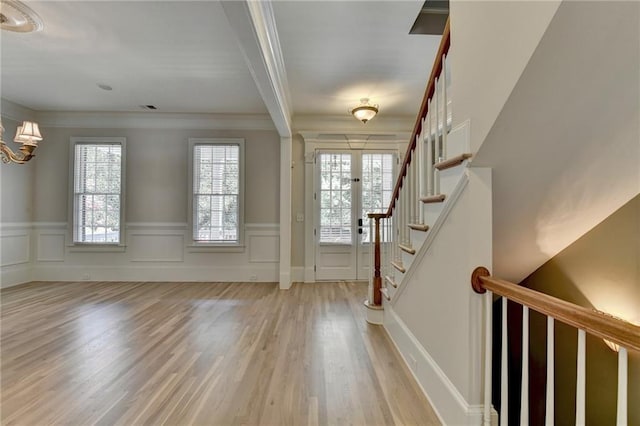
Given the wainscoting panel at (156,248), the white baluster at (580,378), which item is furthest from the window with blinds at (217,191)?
the white baluster at (580,378)

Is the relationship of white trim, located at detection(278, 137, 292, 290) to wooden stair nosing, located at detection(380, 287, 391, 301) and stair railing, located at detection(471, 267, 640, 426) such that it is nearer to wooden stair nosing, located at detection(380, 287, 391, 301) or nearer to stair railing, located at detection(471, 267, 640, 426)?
wooden stair nosing, located at detection(380, 287, 391, 301)

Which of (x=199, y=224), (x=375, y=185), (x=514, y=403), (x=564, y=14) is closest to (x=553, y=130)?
(x=564, y=14)

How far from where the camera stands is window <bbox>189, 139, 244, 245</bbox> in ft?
16.5

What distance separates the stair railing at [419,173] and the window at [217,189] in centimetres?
280

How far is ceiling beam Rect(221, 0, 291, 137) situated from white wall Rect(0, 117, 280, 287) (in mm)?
Result: 1866

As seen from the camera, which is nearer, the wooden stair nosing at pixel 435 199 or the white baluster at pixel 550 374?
the white baluster at pixel 550 374

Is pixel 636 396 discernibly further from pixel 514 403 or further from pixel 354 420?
pixel 354 420

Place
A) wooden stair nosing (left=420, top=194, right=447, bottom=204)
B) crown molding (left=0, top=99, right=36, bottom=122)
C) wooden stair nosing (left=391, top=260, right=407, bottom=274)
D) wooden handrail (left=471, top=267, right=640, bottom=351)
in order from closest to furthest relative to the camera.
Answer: wooden handrail (left=471, top=267, right=640, bottom=351)
wooden stair nosing (left=420, top=194, right=447, bottom=204)
wooden stair nosing (left=391, top=260, right=407, bottom=274)
crown molding (left=0, top=99, right=36, bottom=122)

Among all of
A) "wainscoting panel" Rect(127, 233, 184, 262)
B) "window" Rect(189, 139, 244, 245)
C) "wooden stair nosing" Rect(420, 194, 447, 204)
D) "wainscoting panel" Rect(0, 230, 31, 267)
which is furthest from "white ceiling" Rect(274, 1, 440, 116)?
"wainscoting panel" Rect(0, 230, 31, 267)

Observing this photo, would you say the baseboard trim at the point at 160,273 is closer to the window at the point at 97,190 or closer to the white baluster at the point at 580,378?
the window at the point at 97,190

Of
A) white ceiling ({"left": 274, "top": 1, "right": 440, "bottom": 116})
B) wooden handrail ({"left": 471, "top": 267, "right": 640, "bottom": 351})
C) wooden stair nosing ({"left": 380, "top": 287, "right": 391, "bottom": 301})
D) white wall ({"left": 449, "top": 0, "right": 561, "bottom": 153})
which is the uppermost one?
white ceiling ({"left": 274, "top": 1, "right": 440, "bottom": 116})

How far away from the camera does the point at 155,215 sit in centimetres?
502

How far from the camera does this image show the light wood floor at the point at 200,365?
1.72 m

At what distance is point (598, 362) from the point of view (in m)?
2.12
